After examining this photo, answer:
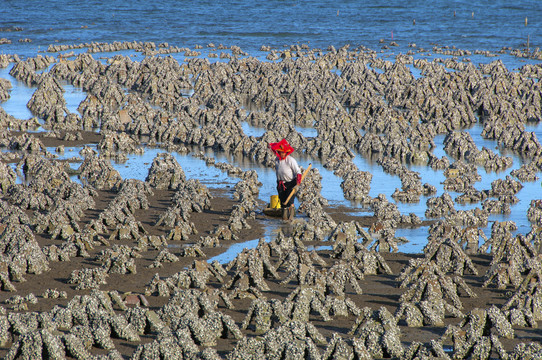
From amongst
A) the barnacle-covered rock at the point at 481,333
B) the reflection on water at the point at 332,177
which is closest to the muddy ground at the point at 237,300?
the barnacle-covered rock at the point at 481,333

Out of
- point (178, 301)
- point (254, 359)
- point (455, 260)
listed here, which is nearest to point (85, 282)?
point (178, 301)

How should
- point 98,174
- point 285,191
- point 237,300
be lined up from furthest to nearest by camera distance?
point 98,174
point 285,191
point 237,300

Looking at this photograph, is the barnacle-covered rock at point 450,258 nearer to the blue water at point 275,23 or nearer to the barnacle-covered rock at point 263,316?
the barnacle-covered rock at point 263,316

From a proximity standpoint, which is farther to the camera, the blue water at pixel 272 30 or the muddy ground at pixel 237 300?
the blue water at pixel 272 30

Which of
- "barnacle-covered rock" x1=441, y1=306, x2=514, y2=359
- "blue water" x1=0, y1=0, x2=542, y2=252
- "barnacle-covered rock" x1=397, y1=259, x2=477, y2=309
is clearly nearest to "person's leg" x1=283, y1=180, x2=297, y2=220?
"blue water" x1=0, y1=0, x2=542, y2=252

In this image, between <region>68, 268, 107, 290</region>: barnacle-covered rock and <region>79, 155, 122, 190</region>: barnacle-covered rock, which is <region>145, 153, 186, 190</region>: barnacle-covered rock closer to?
<region>79, 155, 122, 190</region>: barnacle-covered rock

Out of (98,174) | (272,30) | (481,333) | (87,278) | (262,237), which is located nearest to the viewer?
(481,333)

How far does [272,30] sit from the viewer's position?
70.5 m

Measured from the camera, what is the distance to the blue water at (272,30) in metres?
26.0

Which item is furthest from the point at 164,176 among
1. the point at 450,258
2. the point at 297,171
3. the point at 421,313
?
the point at 421,313

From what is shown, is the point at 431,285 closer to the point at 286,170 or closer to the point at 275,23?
the point at 286,170

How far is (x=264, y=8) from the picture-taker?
91438 mm

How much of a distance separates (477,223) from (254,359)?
408 inches

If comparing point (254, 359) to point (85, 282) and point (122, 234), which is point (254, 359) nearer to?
point (85, 282)
